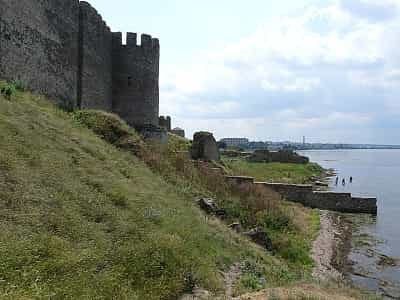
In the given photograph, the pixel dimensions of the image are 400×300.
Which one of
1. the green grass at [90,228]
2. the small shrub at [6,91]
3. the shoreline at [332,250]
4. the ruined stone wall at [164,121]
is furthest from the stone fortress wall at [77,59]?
the ruined stone wall at [164,121]

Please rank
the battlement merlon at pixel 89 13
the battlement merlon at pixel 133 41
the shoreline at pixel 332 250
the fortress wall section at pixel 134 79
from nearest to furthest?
1. the shoreline at pixel 332 250
2. the battlement merlon at pixel 89 13
3. the battlement merlon at pixel 133 41
4. the fortress wall section at pixel 134 79

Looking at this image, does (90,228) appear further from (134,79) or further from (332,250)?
(134,79)

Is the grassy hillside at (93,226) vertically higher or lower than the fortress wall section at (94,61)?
lower

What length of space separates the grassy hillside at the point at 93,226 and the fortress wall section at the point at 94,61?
22.6 ft

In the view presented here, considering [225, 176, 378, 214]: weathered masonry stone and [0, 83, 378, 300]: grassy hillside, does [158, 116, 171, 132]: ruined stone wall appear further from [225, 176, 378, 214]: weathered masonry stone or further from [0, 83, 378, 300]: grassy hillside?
[0, 83, 378, 300]: grassy hillside

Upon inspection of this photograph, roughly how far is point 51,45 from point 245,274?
1225cm

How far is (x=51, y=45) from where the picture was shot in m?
18.1

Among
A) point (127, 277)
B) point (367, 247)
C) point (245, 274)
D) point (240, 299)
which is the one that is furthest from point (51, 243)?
point (367, 247)

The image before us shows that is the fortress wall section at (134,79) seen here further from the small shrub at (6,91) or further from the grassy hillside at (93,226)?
the small shrub at (6,91)

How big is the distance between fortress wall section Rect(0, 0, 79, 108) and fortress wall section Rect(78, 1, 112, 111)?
532mm

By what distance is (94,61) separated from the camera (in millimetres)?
22656

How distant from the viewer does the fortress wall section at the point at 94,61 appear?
21281mm

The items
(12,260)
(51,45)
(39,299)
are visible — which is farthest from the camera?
(51,45)

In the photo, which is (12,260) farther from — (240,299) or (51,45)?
(51,45)
